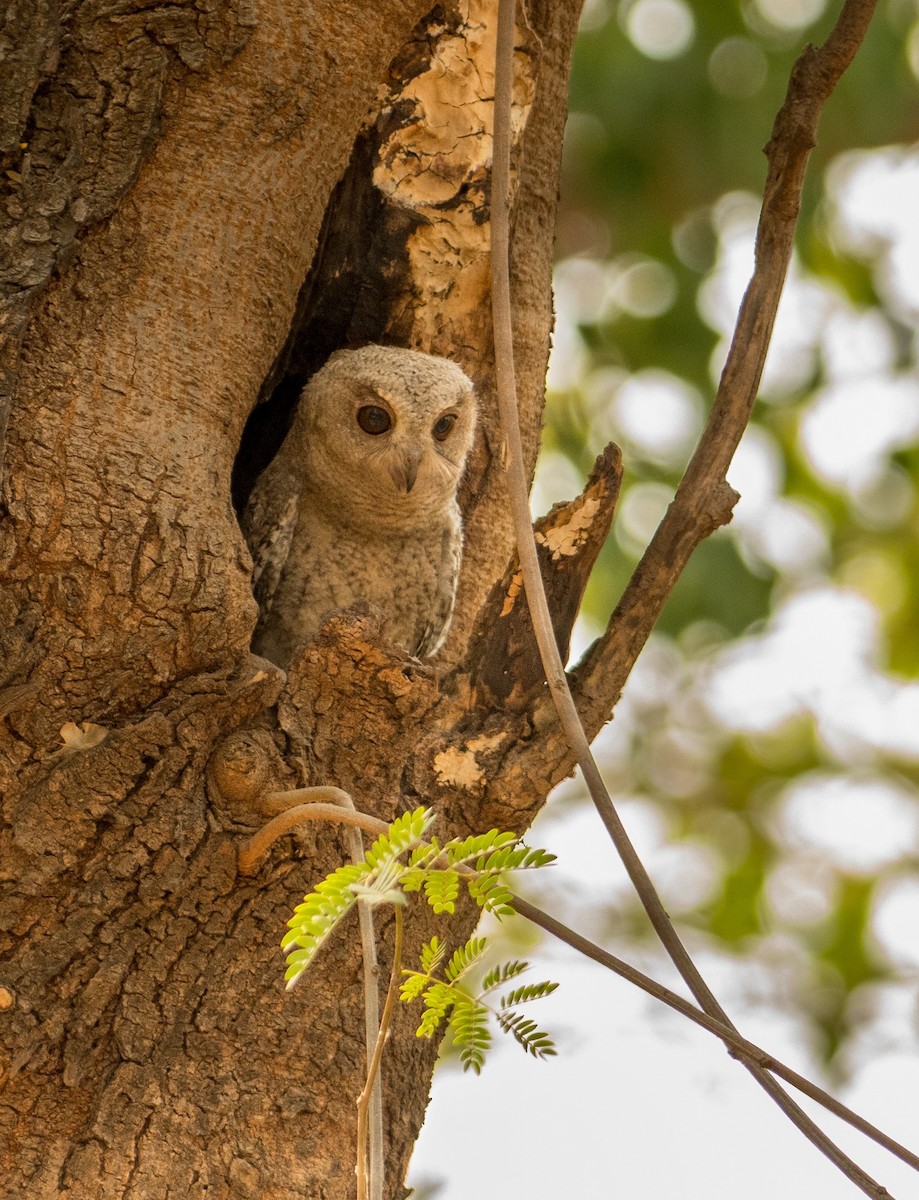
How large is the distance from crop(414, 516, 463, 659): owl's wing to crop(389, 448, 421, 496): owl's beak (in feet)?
0.63

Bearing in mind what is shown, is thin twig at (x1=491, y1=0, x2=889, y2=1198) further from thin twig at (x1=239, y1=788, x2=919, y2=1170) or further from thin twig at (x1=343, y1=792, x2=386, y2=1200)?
thin twig at (x1=343, y1=792, x2=386, y2=1200)

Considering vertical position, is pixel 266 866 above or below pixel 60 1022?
above

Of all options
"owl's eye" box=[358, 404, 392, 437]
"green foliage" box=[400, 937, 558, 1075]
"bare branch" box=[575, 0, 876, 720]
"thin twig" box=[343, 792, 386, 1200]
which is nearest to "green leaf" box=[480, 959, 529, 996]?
"green foliage" box=[400, 937, 558, 1075]

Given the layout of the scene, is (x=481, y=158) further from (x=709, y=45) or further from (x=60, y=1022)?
(x=709, y=45)

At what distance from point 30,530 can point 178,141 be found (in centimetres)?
83

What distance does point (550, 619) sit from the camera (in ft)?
8.10

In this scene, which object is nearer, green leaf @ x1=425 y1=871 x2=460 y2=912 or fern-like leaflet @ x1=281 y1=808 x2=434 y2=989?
fern-like leaflet @ x1=281 y1=808 x2=434 y2=989

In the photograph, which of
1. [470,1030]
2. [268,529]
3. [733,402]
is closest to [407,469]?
[268,529]

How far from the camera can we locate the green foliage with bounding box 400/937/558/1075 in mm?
1890

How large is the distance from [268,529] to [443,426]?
616 millimetres

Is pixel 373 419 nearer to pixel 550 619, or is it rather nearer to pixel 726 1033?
pixel 550 619

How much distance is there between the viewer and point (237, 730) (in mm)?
2316

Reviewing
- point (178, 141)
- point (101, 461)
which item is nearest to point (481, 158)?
point (178, 141)

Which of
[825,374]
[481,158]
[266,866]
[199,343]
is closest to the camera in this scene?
[266,866]
